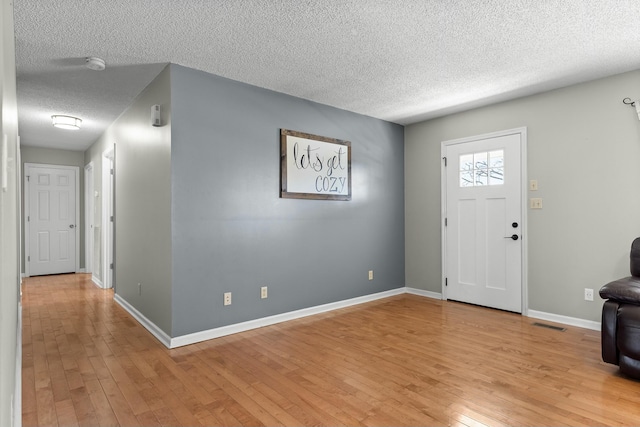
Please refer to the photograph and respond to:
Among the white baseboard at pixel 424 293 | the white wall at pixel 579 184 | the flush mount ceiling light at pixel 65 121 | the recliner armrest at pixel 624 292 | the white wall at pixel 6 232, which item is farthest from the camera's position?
the white baseboard at pixel 424 293

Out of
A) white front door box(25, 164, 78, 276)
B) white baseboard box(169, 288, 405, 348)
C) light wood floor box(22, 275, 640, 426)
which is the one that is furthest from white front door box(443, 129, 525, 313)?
white front door box(25, 164, 78, 276)

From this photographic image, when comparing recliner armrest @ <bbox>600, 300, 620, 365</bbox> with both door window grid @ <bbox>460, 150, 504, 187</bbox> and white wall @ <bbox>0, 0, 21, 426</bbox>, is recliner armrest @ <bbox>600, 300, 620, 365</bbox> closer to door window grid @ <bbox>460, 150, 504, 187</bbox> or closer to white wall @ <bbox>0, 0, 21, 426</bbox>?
door window grid @ <bbox>460, 150, 504, 187</bbox>

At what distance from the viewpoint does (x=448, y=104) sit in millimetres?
4344

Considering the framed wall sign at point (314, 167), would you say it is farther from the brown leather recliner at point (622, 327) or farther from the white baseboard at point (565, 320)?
the brown leather recliner at point (622, 327)

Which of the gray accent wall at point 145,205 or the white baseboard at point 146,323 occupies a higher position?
the gray accent wall at point 145,205

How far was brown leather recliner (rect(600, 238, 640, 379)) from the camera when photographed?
241cm

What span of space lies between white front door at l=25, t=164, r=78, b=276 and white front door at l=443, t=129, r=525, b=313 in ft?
22.2

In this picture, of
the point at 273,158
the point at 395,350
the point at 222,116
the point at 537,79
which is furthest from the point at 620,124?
the point at 222,116

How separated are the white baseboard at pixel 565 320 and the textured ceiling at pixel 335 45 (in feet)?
7.22

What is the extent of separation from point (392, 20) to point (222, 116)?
1.76 m


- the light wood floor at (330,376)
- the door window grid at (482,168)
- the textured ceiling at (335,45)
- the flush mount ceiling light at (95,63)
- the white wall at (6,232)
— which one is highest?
the textured ceiling at (335,45)

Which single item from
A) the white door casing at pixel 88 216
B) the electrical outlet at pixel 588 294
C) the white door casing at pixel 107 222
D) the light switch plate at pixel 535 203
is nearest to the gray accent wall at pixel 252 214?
the light switch plate at pixel 535 203

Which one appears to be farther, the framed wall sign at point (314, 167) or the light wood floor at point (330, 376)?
the framed wall sign at point (314, 167)

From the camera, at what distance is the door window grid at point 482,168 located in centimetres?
427
